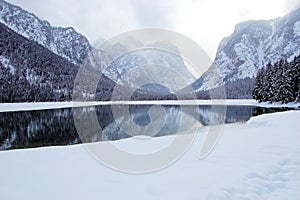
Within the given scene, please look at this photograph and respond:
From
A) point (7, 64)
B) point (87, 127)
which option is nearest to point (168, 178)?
point (87, 127)

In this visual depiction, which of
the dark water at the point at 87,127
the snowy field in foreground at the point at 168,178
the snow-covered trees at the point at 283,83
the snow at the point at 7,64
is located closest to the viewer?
the snowy field in foreground at the point at 168,178

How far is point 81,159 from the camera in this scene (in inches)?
360

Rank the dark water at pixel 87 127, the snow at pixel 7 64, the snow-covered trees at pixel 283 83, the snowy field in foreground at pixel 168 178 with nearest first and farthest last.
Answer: the snowy field in foreground at pixel 168 178 → the dark water at pixel 87 127 → the snow-covered trees at pixel 283 83 → the snow at pixel 7 64

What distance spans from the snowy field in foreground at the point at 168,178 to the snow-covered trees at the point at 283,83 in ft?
177

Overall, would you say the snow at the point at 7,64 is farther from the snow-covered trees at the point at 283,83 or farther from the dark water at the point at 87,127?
the snow-covered trees at the point at 283,83

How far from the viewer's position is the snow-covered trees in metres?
56.4

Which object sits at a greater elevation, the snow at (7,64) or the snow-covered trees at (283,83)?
the snow at (7,64)

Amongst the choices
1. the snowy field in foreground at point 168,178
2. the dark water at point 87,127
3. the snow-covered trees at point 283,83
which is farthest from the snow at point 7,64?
the snowy field in foreground at point 168,178

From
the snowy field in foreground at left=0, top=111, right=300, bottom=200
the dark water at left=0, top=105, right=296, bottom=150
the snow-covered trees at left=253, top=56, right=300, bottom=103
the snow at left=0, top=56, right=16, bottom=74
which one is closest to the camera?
the snowy field in foreground at left=0, top=111, right=300, bottom=200

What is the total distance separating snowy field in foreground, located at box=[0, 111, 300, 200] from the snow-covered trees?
177ft

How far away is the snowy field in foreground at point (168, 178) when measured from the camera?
219 inches

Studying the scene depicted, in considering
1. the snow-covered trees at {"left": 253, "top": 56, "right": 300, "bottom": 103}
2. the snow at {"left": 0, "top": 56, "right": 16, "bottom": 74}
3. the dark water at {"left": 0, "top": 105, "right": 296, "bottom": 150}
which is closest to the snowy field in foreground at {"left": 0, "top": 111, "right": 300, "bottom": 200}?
the dark water at {"left": 0, "top": 105, "right": 296, "bottom": 150}

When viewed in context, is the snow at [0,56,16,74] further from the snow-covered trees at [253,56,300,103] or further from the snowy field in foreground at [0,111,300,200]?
the snowy field in foreground at [0,111,300,200]

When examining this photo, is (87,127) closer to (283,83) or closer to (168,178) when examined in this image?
(168,178)
